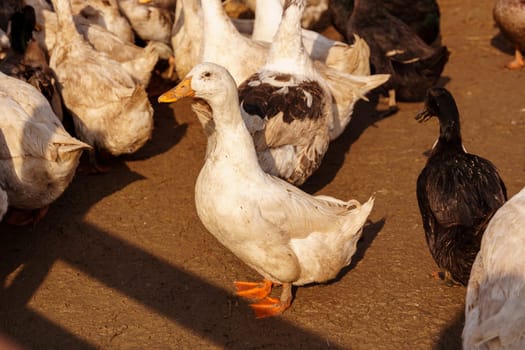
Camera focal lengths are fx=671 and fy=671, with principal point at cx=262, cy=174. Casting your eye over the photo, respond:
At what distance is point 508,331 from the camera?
297cm

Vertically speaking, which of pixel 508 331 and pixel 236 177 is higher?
pixel 508 331

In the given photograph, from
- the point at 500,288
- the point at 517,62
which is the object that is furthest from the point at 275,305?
the point at 517,62

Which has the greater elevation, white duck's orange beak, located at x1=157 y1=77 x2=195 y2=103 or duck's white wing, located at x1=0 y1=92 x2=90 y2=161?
white duck's orange beak, located at x1=157 y1=77 x2=195 y2=103

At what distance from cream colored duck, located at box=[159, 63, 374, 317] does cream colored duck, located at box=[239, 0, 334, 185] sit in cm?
80

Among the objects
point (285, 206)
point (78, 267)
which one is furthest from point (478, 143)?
point (78, 267)

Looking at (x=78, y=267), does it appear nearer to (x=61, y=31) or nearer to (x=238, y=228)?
(x=238, y=228)

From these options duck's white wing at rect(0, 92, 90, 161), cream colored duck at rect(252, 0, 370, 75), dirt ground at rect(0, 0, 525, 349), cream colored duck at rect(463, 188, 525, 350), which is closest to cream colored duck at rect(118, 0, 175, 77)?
dirt ground at rect(0, 0, 525, 349)

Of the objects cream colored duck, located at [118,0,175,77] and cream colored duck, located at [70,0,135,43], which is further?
cream colored duck, located at [118,0,175,77]

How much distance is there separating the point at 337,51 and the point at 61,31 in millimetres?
2873

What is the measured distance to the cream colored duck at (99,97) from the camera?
20.4 ft

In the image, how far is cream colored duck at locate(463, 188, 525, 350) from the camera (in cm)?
298

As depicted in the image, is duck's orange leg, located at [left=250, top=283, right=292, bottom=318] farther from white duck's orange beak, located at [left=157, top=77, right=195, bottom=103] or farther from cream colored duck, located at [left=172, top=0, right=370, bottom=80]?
cream colored duck, located at [left=172, top=0, right=370, bottom=80]

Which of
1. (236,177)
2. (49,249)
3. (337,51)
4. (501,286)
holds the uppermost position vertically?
(501,286)

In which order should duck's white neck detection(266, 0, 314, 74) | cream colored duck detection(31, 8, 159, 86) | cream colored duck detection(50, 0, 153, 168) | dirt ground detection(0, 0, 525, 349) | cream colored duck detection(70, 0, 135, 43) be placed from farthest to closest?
1. cream colored duck detection(70, 0, 135, 43)
2. cream colored duck detection(31, 8, 159, 86)
3. cream colored duck detection(50, 0, 153, 168)
4. duck's white neck detection(266, 0, 314, 74)
5. dirt ground detection(0, 0, 525, 349)
